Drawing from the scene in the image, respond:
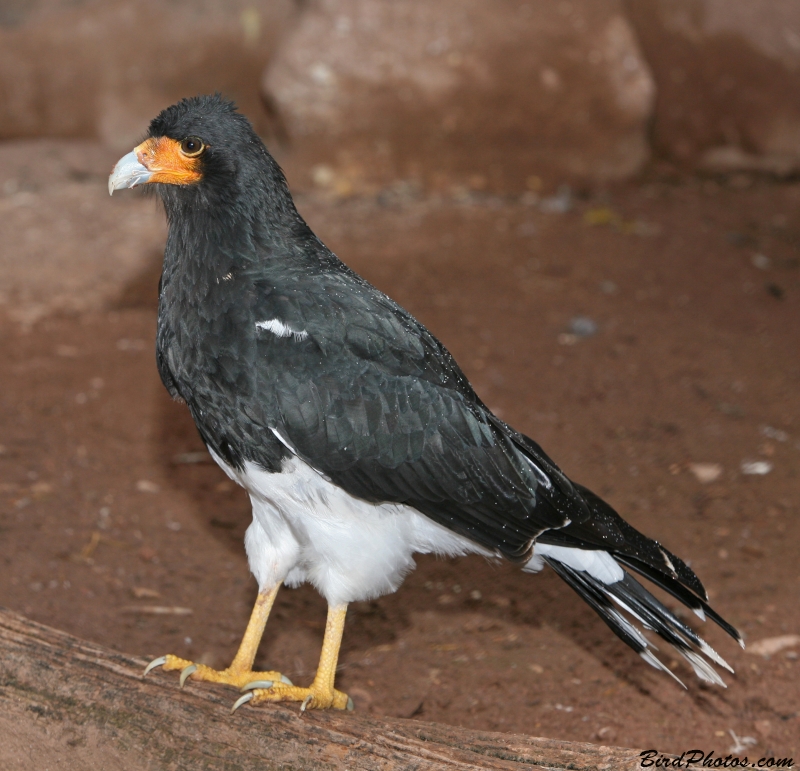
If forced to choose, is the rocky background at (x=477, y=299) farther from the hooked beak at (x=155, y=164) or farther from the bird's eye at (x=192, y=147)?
the bird's eye at (x=192, y=147)

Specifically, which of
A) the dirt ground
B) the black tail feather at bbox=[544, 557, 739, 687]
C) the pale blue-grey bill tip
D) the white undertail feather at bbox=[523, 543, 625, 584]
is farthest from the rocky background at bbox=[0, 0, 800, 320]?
the black tail feather at bbox=[544, 557, 739, 687]

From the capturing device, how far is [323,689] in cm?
330

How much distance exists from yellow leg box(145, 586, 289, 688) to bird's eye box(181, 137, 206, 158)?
1522 millimetres

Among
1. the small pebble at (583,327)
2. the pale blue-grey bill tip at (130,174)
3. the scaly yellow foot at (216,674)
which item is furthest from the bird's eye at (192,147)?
the small pebble at (583,327)

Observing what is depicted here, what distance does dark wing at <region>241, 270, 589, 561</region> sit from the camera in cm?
314

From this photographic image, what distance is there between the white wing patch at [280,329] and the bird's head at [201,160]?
1.48ft

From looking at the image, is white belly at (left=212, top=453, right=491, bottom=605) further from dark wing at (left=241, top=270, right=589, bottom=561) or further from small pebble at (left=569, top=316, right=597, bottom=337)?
small pebble at (left=569, top=316, right=597, bottom=337)

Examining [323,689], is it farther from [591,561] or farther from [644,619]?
[644,619]

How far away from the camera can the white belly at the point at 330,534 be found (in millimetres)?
3238

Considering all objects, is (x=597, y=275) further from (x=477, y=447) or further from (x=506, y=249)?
(x=477, y=447)

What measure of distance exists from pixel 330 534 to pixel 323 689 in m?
0.51

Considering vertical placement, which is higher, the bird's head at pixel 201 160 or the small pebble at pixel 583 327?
the bird's head at pixel 201 160

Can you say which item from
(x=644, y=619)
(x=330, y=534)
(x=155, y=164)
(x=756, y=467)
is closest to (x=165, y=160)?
(x=155, y=164)

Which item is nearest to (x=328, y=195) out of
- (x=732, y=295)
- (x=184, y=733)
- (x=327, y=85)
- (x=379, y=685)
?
(x=327, y=85)
